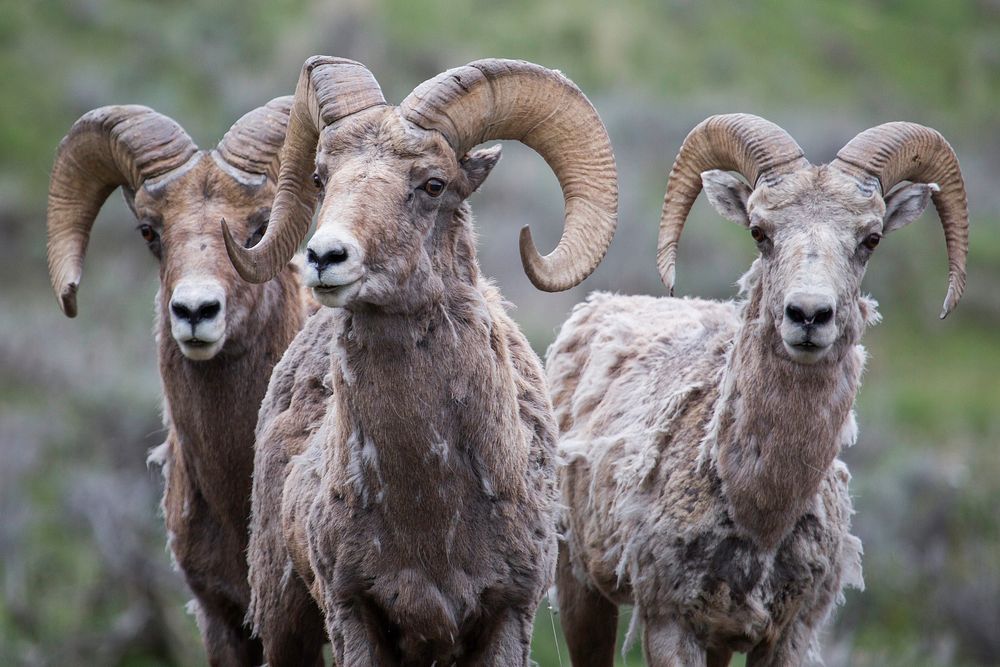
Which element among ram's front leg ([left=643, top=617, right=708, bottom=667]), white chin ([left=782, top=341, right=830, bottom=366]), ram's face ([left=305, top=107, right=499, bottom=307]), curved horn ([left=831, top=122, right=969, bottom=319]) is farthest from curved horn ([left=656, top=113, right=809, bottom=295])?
ram's front leg ([left=643, top=617, right=708, bottom=667])

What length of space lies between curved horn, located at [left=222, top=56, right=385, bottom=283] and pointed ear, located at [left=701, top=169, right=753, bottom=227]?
1.88m

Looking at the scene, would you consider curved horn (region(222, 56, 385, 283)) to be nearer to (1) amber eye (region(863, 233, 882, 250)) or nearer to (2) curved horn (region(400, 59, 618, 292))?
(2) curved horn (region(400, 59, 618, 292))

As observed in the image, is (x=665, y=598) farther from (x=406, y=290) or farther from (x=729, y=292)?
(x=729, y=292)

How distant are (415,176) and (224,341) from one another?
182 centimetres

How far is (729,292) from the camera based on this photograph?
22.2m

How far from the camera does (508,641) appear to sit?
6160 mm

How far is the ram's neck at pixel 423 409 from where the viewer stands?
5887mm

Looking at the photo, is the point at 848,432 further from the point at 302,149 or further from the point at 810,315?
the point at 302,149

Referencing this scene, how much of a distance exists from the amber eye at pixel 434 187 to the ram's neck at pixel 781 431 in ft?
5.78

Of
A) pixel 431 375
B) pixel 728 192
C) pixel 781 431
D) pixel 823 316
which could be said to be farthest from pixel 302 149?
pixel 781 431

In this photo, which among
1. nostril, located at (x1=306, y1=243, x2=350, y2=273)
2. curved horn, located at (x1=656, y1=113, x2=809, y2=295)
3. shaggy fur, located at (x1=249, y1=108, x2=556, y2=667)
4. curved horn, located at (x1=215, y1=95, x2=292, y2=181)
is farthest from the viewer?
curved horn, located at (x1=215, y1=95, x2=292, y2=181)

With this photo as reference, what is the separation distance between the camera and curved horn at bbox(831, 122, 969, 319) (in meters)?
6.88

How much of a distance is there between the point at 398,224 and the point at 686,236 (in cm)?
1871

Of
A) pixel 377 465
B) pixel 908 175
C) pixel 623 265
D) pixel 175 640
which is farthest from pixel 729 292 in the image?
pixel 377 465
